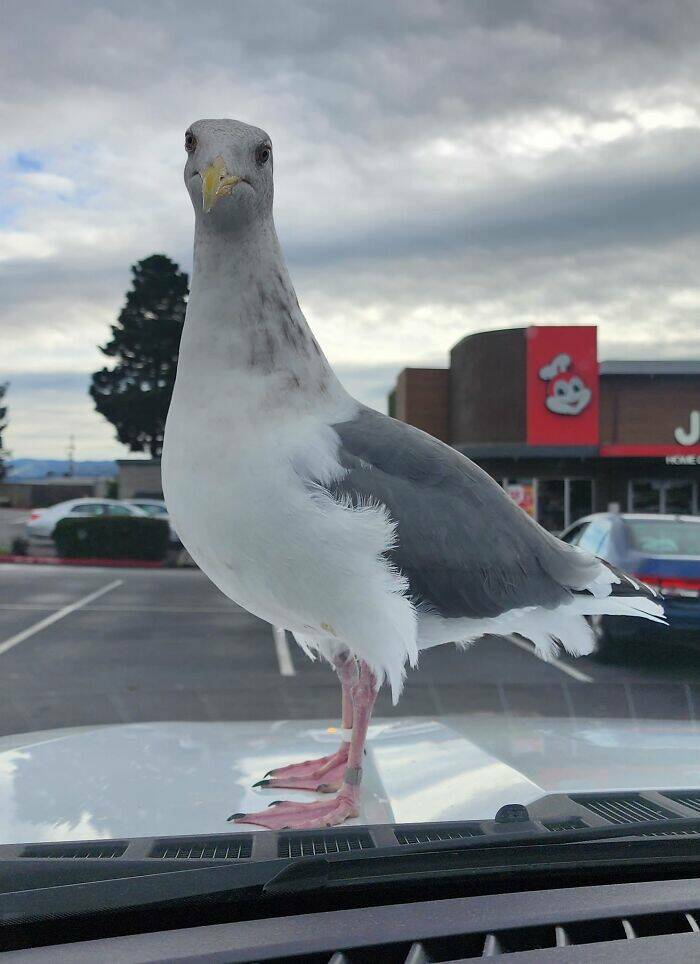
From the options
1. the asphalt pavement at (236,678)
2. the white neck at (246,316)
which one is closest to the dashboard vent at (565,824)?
the white neck at (246,316)

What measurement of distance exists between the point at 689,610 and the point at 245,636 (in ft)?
18.8

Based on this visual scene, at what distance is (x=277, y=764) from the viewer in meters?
2.41

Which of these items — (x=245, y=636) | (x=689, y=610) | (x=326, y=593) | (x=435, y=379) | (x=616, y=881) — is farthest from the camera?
(x=435, y=379)

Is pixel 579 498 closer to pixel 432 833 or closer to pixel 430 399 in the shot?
pixel 430 399

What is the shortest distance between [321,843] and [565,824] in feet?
1.52

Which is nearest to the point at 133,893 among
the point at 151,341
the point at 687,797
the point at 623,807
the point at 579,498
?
the point at 623,807

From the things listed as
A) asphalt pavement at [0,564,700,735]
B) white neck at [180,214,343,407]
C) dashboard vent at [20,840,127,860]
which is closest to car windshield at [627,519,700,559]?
asphalt pavement at [0,564,700,735]

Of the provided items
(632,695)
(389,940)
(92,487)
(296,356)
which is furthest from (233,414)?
(92,487)

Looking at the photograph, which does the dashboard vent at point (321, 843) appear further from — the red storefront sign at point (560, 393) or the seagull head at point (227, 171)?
the red storefront sign at point (560, 393)

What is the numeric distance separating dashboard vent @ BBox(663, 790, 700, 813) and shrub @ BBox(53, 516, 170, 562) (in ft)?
58.2

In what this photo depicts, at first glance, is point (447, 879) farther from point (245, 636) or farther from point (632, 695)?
point (245, 636)

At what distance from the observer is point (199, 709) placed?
6.34 m

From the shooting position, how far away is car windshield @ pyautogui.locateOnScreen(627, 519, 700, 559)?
6484mm

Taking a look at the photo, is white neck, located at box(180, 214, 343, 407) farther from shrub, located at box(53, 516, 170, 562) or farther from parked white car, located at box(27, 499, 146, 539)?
parked white car, located at box(27, 499, 146, 539)
